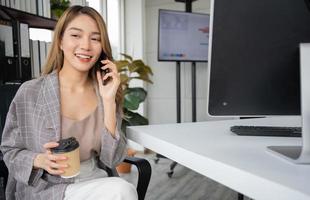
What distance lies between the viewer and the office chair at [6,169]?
3.54 ft

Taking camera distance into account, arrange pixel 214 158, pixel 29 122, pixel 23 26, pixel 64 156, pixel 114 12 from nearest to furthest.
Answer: pixel 214 158, pixel 64 156, pixel 29 122, pixel 23 26, pixel 114 12

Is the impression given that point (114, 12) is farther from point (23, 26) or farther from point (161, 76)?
point (23, 26)

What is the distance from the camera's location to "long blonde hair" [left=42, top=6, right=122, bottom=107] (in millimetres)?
1170

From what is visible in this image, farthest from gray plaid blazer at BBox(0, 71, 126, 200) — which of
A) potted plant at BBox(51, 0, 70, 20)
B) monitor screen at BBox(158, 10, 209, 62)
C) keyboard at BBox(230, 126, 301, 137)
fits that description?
monitor screen at BBox(158, 10, 209, 62)

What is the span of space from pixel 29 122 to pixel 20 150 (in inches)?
4.0

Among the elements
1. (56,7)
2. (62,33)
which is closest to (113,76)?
(62,33)

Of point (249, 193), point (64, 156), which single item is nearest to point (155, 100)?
point (64, 156)

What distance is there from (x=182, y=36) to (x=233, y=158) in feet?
8.78

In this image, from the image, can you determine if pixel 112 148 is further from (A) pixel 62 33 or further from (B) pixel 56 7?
(B) pixel 56 7

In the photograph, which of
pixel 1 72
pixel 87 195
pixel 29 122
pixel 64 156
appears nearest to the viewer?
pixel 64 156

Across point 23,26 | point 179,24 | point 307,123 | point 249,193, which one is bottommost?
point 249,193

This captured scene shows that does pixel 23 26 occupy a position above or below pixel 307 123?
above

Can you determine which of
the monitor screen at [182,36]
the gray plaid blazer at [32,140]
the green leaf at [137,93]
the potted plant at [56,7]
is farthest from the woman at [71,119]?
the monitor screen at [182,36]

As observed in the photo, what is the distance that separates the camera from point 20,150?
40.9 inches
